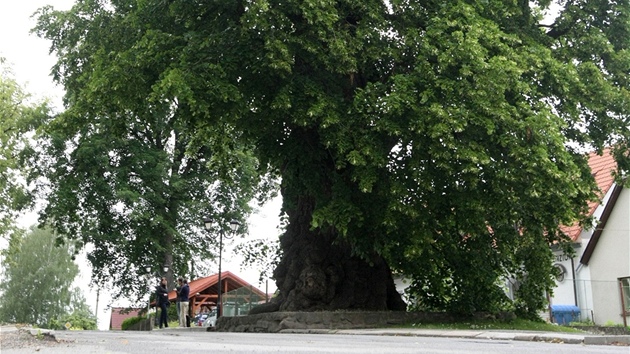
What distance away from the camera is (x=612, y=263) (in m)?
30.1

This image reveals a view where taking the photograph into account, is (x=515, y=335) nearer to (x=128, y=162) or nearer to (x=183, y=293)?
(x=183, y=293)

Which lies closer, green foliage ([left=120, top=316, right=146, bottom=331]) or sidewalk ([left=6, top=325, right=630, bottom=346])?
sidewalk ([left=6, top=325, right=630, bottom=346])

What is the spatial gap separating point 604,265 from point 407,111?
18.4 metres

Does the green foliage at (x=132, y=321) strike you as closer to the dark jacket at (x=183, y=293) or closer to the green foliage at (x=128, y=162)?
the green foliage at (x=128, y=162)

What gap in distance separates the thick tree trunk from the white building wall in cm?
1175

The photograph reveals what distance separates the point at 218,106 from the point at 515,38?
7.03 m

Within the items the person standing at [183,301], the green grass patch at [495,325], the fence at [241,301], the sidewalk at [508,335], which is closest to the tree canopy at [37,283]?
the fence at [241,301]

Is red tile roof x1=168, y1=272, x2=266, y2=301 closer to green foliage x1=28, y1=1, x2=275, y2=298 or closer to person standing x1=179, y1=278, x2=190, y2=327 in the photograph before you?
green foliage x1=28, y1=1, x2=275, y2=298

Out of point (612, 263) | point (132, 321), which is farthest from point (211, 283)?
point (612, 263)

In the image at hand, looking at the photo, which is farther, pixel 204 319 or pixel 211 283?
pixel 211 283

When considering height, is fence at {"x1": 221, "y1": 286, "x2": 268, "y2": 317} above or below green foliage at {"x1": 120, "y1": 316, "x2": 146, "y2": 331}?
above

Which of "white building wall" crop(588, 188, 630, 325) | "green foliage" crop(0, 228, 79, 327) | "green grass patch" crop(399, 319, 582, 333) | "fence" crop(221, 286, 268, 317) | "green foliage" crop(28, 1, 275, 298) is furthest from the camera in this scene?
"green foliage" crop(0, 228, 79, 327)

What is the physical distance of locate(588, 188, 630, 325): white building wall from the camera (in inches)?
1119

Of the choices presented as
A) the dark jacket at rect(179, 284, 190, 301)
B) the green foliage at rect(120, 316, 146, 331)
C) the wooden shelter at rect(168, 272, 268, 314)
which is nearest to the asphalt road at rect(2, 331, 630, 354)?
the dark jacket at rect(179, 284, 190, 301)
